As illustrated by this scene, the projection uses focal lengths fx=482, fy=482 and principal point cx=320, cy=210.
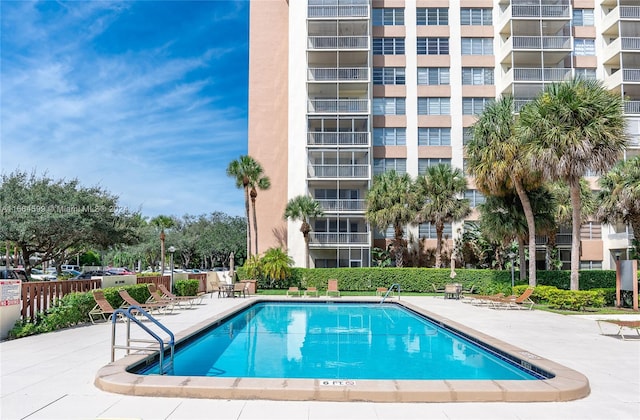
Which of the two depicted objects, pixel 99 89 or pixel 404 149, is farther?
pixel 404 149

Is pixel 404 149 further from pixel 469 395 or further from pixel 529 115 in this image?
pixel 469 395

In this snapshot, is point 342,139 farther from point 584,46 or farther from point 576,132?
point 584,46

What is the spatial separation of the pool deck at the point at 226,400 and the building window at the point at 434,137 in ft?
92.8

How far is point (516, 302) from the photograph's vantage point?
20.1 meters

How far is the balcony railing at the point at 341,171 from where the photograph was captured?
36.0 metres

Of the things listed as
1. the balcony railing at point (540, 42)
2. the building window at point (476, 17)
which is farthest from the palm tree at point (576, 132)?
the building window at point (476, 17)

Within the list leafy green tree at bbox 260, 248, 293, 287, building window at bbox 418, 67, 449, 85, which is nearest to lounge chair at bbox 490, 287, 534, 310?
leafy green tree at bbox 260, 248, 293, 287

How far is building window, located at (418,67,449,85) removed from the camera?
39.0 m

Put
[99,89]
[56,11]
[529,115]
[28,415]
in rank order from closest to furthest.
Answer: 1. [28,415]
2. [56,11]
3. [529,115]
4. [99,89]

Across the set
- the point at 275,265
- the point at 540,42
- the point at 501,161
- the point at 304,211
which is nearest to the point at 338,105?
the point at 304,211

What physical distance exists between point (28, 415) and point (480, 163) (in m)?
22.2

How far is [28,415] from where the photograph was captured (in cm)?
587

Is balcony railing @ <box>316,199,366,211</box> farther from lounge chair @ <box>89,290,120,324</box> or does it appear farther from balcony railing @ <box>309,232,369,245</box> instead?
lounge chair @ <box>89,290,120,324</box>

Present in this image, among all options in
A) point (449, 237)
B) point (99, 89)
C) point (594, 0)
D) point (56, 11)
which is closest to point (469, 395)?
point (56, 11)
